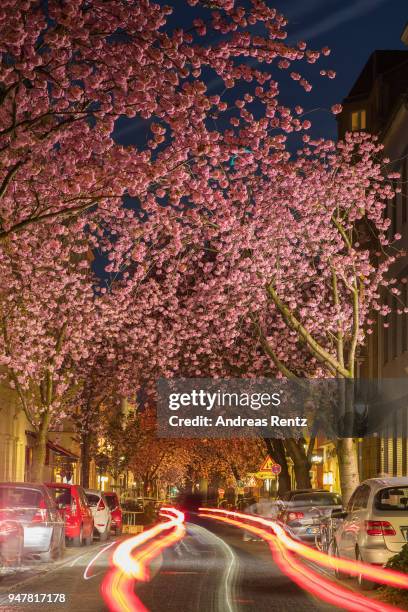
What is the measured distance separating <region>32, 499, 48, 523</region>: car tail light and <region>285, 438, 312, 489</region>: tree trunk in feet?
78.7

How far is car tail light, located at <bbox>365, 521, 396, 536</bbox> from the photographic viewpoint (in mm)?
15523

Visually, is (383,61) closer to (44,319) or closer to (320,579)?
(44,319)

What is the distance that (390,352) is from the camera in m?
39.3

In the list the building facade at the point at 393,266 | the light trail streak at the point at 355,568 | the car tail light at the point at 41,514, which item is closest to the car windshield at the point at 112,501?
the building facade at the point at 393,266

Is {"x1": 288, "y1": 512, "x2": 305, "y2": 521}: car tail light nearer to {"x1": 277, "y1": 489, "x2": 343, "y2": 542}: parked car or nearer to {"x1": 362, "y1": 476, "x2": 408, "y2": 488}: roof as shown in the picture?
{"x1": 277, "y1": 489, "x2": 343, "y2": 542}: parked car

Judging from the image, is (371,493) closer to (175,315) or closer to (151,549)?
(151,549)

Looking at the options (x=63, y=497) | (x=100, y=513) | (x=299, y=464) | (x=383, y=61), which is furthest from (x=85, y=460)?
(x=63, y=497)

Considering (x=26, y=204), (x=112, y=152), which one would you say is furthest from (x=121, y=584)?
(x=26, y=204)

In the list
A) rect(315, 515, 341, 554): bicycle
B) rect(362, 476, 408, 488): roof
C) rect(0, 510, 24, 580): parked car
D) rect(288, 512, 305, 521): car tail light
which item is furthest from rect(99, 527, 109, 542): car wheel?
rect(362, 476, 408, 488): roof

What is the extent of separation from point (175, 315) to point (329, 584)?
24834mm

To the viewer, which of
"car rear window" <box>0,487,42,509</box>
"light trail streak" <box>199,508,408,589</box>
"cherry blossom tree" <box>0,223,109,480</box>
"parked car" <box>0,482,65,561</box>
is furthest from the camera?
"cherry blossom tree" <box>0,223,109,480</box>

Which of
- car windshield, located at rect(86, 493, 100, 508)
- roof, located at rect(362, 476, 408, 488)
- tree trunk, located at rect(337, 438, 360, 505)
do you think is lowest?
car windshield, located at rect(86, 493, 100, 508)

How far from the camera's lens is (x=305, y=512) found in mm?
27422

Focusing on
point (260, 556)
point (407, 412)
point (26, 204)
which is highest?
point (26, 204)
